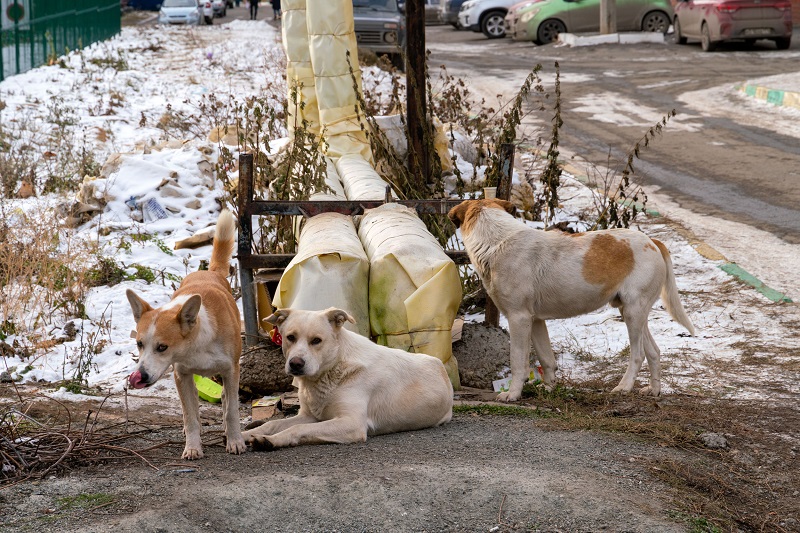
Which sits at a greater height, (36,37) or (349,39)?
(36,37)

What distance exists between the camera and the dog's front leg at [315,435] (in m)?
5.14

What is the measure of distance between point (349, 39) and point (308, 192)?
309cm

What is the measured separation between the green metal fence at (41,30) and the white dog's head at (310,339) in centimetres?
1740

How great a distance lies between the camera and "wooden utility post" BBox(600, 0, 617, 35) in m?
28.8

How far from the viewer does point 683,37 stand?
27531 mm

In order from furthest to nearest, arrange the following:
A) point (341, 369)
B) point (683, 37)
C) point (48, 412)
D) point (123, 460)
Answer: point (683, 37), point (48, 412), point (341, 369), point (123, 460)

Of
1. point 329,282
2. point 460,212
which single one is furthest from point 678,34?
point 329,282

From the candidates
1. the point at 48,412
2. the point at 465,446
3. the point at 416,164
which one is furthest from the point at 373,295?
the point at 416,164

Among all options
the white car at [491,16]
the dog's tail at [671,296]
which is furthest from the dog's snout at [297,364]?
the white car at [491,16]

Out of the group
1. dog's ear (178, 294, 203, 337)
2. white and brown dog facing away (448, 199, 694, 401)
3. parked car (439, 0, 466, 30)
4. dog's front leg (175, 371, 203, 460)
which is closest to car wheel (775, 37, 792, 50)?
parked car (439, 0, 466, 30)

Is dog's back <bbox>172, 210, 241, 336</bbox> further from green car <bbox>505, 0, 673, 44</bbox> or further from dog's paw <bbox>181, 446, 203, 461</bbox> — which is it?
green car <bbox>505, 0, 673, 44</bbox>

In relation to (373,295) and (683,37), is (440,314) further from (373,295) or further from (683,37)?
(683,37)

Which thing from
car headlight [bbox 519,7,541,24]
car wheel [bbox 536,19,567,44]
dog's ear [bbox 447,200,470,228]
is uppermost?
car headlight [bbox 519,7,541,24]

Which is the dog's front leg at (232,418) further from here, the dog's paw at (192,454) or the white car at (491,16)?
the white car at (491,16)
